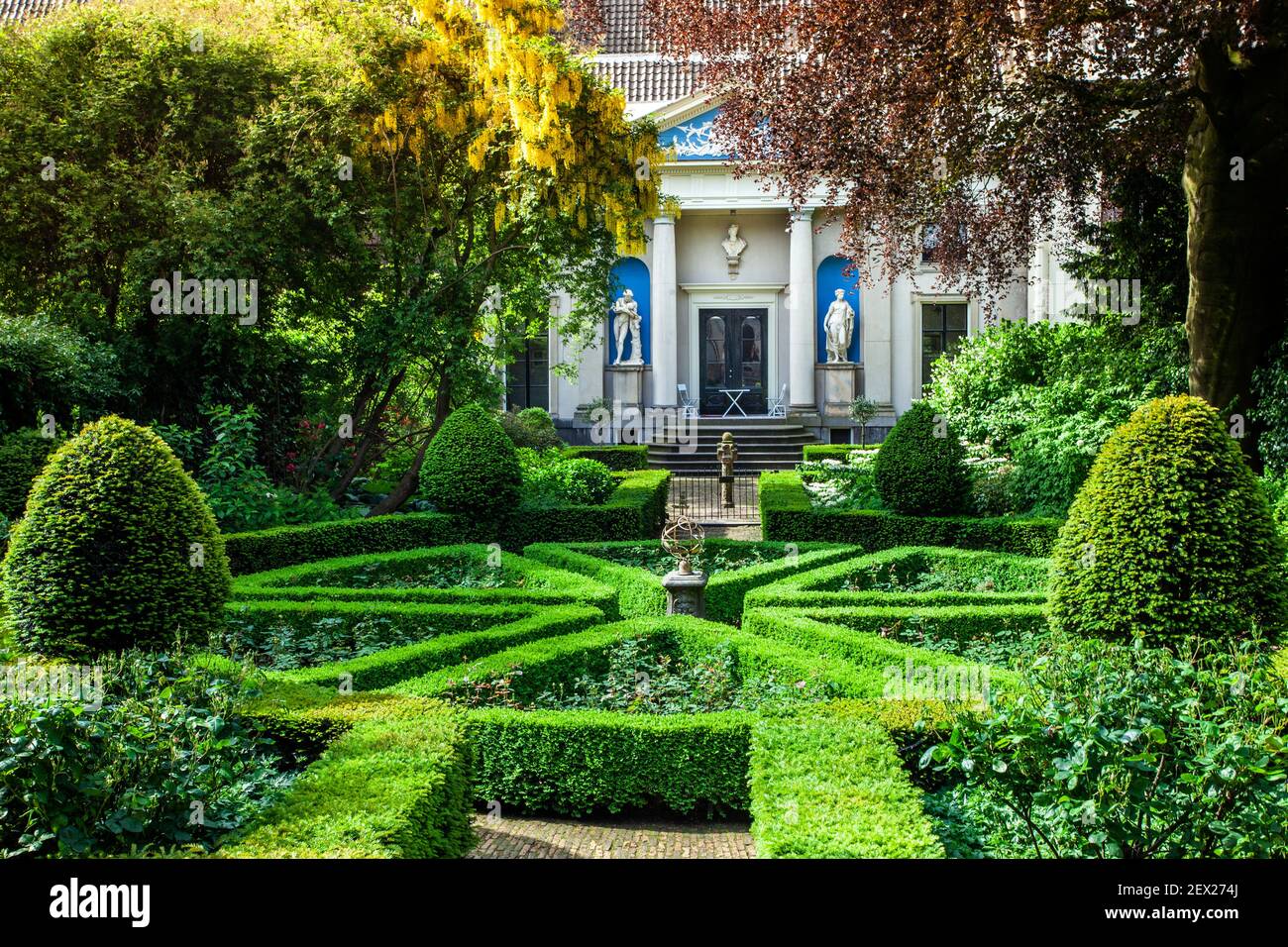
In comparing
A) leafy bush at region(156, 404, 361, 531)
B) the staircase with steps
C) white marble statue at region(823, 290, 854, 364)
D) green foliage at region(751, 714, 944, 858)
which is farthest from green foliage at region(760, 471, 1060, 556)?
white marble statue at region(823, 290, 854, 364)

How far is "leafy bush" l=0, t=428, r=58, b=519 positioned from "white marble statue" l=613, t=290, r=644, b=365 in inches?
672

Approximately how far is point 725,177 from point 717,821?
22.0 m

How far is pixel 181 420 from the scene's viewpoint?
45.7 feet

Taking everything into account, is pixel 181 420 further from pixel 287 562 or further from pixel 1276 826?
pixel 1276 826

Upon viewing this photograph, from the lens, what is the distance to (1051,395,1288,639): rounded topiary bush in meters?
6.15

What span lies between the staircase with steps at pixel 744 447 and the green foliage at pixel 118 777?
18.7 m

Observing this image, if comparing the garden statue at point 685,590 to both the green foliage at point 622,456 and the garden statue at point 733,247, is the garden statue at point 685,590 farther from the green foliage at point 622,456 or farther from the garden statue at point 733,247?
the garden statue at point 733,247

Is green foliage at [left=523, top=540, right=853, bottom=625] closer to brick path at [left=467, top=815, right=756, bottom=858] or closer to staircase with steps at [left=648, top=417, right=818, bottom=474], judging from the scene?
brick path at [left=467, top=815, right=756, bottom=858]

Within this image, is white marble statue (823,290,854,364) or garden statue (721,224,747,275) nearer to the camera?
white marble statue (823,290,854,364)

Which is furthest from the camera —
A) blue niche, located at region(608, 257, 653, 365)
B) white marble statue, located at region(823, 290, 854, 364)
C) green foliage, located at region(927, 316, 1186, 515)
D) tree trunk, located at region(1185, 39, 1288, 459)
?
blue niche, located at region(608, 257, 653, 365)

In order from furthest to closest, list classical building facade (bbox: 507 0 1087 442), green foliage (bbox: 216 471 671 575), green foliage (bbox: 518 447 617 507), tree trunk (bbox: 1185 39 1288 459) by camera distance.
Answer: classical building facade (bbox: 507 0 1087 442)
green foliage (bbox: 518 447 617 507)
green foliage (bbox: 216 471 671 575)
tree trunk (bbox: 1185 39 1288 459)

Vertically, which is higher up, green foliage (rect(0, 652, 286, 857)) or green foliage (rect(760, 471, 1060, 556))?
green foliage (rect(760, 471, 1060, 556))
